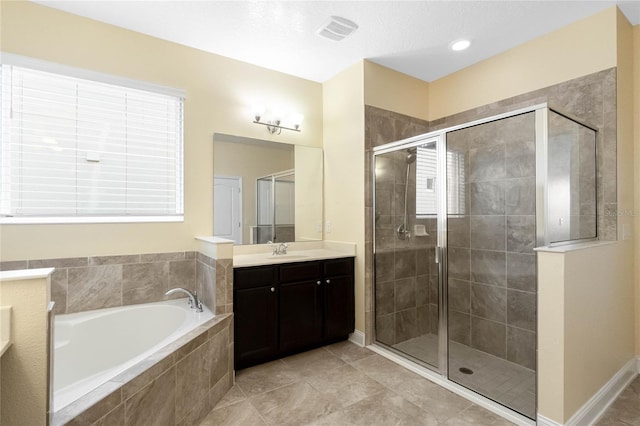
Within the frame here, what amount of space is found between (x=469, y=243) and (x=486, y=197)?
17.1 inches

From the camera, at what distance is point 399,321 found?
9.99 ft

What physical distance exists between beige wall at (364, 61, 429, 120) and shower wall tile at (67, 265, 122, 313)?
2.73m

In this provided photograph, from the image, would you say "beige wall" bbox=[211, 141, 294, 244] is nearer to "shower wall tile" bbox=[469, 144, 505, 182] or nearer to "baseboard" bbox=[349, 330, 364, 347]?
"baseboard" bbox=[349, 330, 364, 347]

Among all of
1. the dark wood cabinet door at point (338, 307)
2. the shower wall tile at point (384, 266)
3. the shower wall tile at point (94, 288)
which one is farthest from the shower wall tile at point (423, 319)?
the shower wall tile at point (94, 288)

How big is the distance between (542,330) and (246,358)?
6.85 ft

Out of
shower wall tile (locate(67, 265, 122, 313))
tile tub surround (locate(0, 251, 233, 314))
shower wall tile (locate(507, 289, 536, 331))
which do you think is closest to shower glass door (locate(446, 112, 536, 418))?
Answer: shower wall tile (locate(507, 289, 536, 331))

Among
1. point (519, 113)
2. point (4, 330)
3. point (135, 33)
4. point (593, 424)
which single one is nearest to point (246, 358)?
point (4, 330)

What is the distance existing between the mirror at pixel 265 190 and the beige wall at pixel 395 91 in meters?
0.86

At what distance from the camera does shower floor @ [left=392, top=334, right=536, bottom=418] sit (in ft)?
6.88

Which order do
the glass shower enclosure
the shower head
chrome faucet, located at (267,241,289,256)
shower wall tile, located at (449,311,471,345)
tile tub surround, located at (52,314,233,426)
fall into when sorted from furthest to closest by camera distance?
chrome faucet, located at (267,241,289,256) < the shower head < shower wall tile, located at (449,311,471,345) < the glass shower enclosure < tile tub surround, located at (52,314,233,426)

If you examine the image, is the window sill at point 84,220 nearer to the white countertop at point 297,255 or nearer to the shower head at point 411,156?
the white countertop at point 297,255

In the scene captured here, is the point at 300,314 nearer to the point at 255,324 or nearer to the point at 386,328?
the point at 255,324

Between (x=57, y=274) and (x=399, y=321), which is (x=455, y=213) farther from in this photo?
(x=57, y=274)

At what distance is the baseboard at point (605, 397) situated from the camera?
1.81 metres
